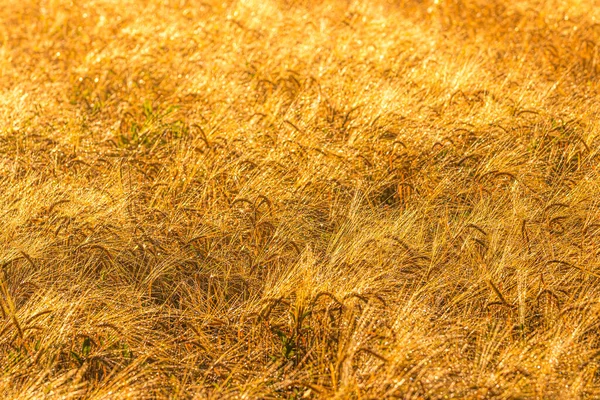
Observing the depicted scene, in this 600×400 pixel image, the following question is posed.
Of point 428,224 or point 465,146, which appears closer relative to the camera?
point 428,224

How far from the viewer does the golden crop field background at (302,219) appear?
242 cm

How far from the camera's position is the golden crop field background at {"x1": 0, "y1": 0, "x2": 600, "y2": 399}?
2.42 meters

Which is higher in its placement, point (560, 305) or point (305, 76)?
point (560, 305)

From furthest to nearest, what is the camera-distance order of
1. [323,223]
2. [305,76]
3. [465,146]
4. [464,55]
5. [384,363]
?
Result: [464,55], [305,76], [465,146], [323,223], [384,363]

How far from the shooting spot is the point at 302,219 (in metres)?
3.30

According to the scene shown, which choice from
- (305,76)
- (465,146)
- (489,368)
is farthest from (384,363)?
(305,76)

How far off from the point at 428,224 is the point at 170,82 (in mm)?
2374

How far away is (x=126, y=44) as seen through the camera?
571 centimetres

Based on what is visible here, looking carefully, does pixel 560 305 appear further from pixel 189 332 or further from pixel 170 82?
pixel 170 82

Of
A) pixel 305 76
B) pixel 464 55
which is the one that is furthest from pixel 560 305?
pixel 464 55

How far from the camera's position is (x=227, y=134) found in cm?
403

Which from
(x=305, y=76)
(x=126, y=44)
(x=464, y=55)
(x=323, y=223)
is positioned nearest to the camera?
(x=323, y=223)

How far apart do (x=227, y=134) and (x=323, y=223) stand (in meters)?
0.99

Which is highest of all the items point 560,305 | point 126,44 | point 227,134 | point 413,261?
point 560,305
